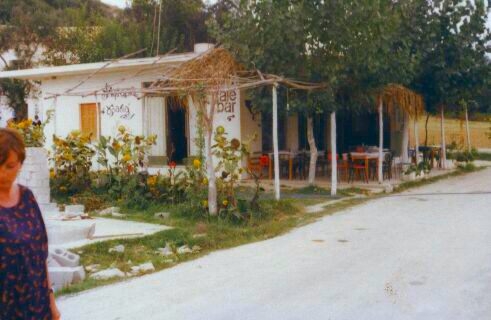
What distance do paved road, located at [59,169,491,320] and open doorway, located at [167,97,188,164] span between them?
24.4 ft

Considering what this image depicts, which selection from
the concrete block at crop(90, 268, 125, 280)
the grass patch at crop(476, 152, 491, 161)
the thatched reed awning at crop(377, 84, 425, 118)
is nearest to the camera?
the concrete block at crop(90, 268, 125, 280)

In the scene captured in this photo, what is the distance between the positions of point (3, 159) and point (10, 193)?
0.20 metres

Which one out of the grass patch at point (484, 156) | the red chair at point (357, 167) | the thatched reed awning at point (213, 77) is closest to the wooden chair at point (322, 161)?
the red chair at point (357, 167)

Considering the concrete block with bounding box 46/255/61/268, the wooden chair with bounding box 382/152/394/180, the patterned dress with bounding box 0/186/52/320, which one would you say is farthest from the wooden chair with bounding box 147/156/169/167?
the patterned dress with bounding box 0/186/52/320

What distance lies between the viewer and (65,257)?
24.3 feet

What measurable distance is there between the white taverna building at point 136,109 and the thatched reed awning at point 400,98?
3476 millimetres

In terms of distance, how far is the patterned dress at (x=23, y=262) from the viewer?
3307 mm

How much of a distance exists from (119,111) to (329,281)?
452 inches

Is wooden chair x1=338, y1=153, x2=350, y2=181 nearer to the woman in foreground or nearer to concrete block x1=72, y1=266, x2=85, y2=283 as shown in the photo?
concrete block x1=72, y1=266, x2=85, y2=283

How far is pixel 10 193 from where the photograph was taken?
3.46 metres

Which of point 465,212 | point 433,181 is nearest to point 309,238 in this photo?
point 465,212

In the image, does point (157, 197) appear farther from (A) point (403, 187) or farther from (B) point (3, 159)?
(B) point (3, 159)

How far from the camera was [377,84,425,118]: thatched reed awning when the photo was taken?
14812 mm

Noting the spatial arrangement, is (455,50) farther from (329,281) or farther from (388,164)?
(329,281)
